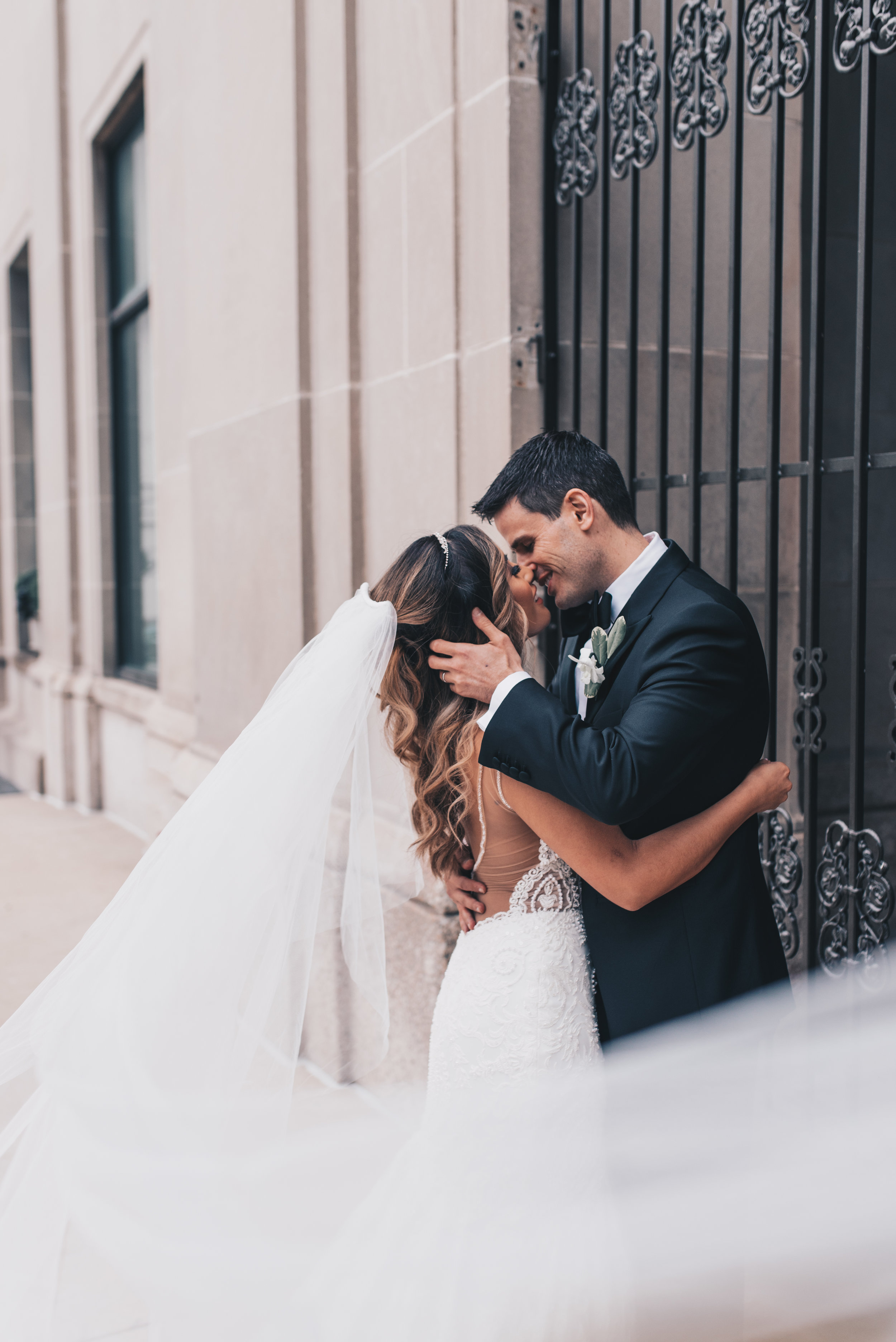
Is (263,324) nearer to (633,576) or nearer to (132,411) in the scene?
(633,576)

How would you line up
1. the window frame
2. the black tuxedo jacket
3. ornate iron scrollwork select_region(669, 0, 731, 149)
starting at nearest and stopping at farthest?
the black tuxedo jacket, ornate iron scrollwork select_region(669, 0, 731, 149), the window frame

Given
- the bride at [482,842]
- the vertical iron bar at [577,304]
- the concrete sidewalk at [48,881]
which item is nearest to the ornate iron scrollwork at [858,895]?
the bride at [482,842]

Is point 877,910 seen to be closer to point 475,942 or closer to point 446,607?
point 475,942

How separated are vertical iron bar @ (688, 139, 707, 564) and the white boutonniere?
0.95 m

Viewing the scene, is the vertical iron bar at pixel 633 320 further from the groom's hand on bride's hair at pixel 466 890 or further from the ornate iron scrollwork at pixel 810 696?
the groom's hand on bride's hair at pixel 466 890

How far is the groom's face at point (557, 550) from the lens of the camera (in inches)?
94.3

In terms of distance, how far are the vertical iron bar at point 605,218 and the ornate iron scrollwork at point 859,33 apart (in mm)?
874

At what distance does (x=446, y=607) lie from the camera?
2.30 metres

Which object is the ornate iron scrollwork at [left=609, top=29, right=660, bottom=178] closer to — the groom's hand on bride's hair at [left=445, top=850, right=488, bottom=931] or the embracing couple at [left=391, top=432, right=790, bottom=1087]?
the embracing couple at [left=391, top=432, right=790, bottom=1087]

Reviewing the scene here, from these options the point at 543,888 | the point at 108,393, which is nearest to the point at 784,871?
the point at 543,888

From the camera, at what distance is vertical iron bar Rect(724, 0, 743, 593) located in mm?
3051

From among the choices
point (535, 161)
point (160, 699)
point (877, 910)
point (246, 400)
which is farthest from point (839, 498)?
point (160, 699)

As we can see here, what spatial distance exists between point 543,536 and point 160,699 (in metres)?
5.48

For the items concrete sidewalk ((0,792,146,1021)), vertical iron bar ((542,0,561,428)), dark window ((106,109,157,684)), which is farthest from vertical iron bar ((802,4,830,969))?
dark window ((106,109,157,684))
